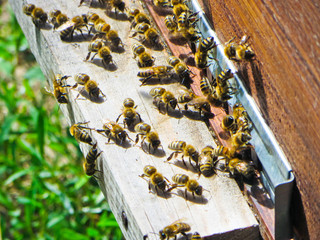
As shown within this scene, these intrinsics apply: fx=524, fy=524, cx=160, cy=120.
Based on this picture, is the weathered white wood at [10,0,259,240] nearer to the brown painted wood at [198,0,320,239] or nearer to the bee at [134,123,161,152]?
the bee at [134,123,161,152]

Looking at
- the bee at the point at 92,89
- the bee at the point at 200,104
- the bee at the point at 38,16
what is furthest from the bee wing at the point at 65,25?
the bee at the point at 200,104

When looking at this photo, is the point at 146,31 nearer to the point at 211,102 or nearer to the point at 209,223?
the point at 211,102

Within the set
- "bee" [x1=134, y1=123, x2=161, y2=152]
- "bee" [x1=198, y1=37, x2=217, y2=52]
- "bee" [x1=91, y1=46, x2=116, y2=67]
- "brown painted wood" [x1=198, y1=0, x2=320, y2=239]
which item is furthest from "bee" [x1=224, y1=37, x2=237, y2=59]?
"bee" [x1=91, y1=46, x2=116, y2=67]

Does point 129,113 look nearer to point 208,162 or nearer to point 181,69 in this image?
point 181,69

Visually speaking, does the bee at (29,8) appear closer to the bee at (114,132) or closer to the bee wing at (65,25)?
the bee wing at (65,25)

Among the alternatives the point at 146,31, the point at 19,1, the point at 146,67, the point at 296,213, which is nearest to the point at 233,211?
the point at 296,213
